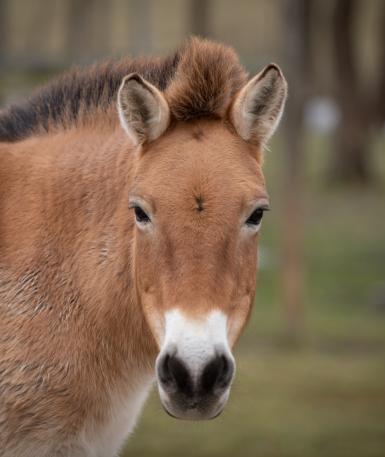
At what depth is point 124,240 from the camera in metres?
5.39

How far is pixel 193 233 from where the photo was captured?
4.73 m

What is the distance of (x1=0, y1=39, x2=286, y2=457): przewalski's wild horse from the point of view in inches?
187

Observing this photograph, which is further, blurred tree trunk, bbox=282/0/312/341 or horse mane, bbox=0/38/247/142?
blurred tree trunk, bbox=282/0/312/341

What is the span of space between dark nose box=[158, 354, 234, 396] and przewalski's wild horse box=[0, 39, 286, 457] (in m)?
0.01

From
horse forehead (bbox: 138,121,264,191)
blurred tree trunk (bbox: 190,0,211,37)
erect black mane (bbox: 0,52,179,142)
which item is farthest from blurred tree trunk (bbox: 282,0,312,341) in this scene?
blurred tree trunk (bbox: 190,0,211,37)

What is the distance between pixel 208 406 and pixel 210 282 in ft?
1.79

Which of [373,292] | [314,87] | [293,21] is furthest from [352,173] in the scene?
[293,21]

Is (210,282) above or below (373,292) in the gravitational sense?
above

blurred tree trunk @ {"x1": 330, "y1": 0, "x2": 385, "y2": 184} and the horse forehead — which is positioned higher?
the horse forehead

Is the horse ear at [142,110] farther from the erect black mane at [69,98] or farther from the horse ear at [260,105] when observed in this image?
the erect black mane at [69,98]

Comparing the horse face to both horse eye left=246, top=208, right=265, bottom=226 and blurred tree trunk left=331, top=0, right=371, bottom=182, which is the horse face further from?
blurred tree trunk left=331, top=0, right=371, bottom=182

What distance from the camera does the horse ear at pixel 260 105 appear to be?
5160 millimetres

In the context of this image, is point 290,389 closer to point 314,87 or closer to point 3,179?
point 3,179

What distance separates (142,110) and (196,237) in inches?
31.1
